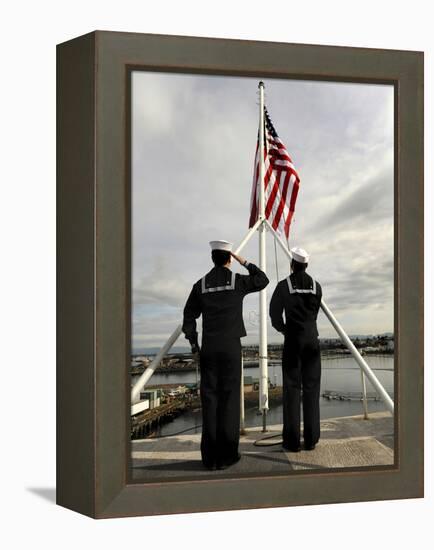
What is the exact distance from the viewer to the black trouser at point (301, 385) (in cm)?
819

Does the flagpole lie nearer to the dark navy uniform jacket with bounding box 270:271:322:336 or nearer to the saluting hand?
the dark navy uniform jacket with bounding box 270:271:322:336

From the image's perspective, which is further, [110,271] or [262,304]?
[262,304]

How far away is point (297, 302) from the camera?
27.0 feet

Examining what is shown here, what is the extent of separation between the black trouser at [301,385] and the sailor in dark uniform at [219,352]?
14.9 inches

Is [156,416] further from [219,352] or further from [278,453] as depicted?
[278,453]

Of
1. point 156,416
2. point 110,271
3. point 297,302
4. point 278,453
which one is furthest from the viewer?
point 297,302

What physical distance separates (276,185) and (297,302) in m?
0.81

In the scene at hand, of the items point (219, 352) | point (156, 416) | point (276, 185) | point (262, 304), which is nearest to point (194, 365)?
point (219, 352)

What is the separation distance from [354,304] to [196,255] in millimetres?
1169

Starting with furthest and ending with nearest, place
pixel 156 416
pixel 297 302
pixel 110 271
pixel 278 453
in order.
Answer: pixel 297 302 < pixel 278 453 < pixel 156 416 < pixel 110 271

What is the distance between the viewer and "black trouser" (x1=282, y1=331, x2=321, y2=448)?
26.9ft

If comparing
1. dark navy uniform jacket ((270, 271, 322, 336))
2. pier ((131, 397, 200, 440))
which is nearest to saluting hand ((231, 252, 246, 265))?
dark navy uniform jacket ((270, 271, 322, 336))

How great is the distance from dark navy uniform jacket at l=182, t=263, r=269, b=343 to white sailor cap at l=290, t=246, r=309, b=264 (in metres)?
0.35

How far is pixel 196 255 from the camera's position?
796 centimetres
